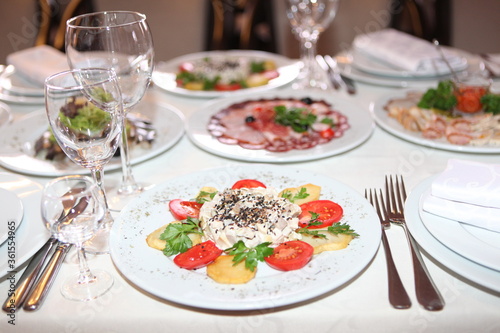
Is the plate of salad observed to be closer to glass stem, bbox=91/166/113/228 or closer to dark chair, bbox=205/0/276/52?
glass stem, bbox=91/166/113/228

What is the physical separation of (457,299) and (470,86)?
103 centimetres

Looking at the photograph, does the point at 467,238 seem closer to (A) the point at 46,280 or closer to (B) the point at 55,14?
(A) the point at 46,280

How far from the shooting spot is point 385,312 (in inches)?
35.9

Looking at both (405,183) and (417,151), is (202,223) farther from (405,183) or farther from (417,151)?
(417,151)

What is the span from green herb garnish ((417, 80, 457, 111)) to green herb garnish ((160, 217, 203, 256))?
3.26 ft

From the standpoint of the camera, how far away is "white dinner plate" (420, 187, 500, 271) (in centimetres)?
95

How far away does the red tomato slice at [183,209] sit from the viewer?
1145 millimetres

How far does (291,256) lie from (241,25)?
279 cm

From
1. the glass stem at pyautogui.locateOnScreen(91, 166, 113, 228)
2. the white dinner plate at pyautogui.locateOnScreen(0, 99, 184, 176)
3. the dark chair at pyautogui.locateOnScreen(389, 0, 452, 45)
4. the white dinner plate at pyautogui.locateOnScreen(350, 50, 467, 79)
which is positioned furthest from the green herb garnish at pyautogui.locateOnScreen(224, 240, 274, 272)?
the dark chair at pyautogui.locateOnScreen(389, 0, 452, 45)

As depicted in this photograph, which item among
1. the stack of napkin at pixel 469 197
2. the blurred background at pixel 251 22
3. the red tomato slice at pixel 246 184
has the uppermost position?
the stack of napkin at pixel 469 197

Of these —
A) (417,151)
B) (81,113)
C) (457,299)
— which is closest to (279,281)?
Result: (457,299)

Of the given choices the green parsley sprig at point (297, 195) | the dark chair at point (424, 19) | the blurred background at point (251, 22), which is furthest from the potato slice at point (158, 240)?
the dark chair at point (424, 19)

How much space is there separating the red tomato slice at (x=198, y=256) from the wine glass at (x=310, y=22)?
4.05 feet

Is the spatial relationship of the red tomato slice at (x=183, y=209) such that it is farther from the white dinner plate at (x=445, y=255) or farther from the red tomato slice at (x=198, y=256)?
the white dinner plate at (x=445, y=255)
